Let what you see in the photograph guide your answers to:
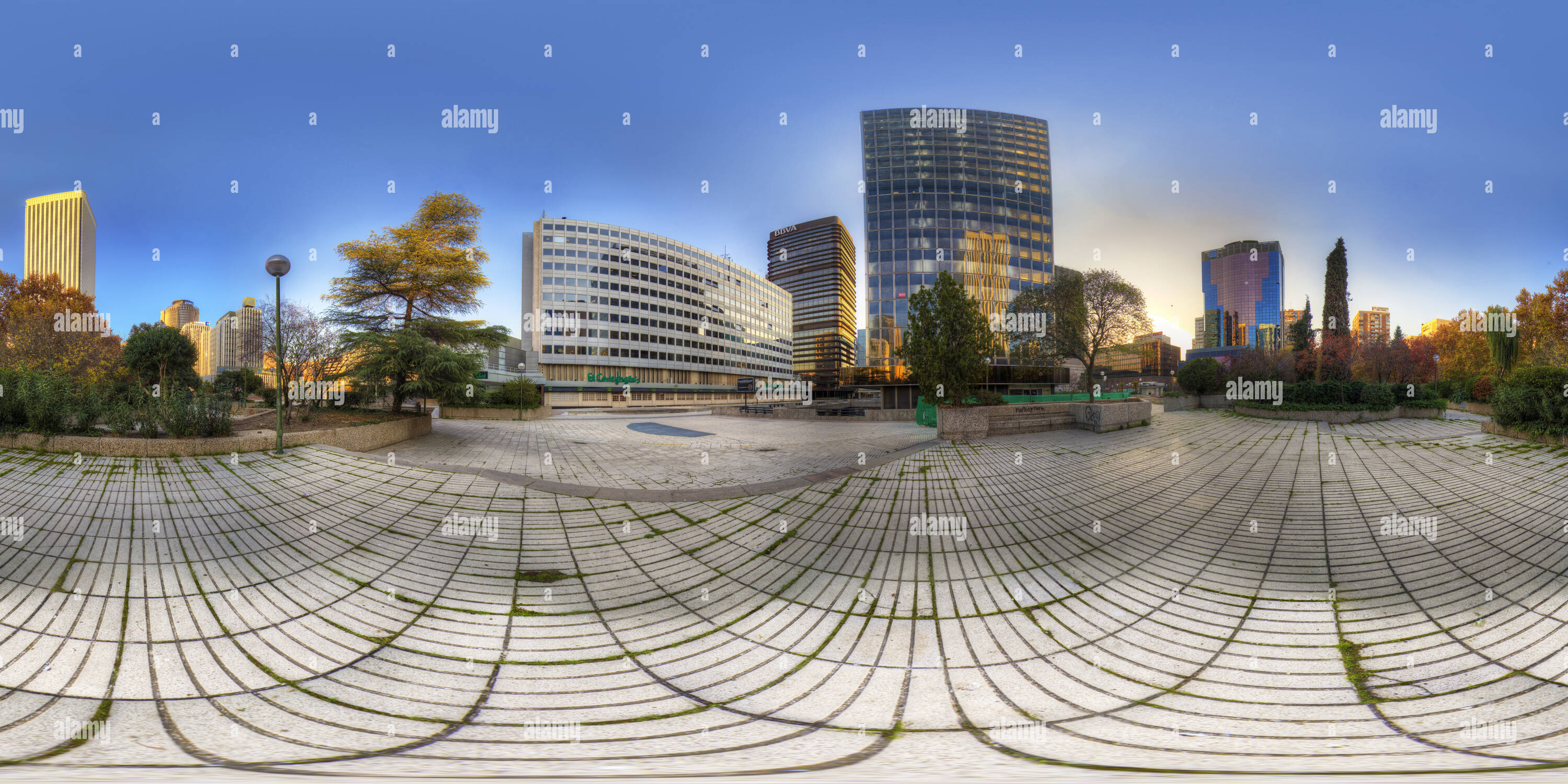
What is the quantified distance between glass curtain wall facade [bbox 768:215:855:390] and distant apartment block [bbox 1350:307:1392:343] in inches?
3193

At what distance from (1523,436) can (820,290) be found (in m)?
121

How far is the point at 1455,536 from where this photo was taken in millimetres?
4930

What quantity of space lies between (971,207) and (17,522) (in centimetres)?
4609

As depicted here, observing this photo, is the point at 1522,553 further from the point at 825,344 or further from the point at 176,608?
the point at 825,344

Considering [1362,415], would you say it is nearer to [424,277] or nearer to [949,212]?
[949,212]

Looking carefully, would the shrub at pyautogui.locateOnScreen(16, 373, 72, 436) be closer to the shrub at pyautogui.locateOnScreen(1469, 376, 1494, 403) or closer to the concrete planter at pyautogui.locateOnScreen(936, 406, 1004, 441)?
the concrete planter at pyautogui.locateOnScreen(936, 406, 1004, 441)

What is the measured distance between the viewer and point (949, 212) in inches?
1588

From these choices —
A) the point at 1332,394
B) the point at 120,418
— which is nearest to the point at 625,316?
the point at 120,418

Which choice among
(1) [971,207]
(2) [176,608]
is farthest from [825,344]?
(2) [176,608]

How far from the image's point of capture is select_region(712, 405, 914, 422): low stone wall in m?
22.4

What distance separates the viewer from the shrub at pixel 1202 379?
34125 millimetres

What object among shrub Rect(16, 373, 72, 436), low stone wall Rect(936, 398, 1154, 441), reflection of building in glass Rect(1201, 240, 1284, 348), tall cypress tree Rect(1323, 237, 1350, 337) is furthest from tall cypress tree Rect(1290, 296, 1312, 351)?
reflection of building in glass Rect(1201, 240, 1284, 348)

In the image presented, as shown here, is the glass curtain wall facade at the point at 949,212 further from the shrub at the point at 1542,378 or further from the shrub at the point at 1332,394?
the shrub at the point at 1542,378

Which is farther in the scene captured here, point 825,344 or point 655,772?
point 825,344
